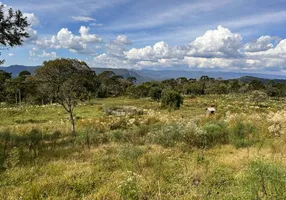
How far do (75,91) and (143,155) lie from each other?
26.4ft

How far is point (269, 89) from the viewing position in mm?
84062

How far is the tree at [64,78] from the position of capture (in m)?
13.0

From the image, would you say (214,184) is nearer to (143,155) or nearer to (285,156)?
(143,155)

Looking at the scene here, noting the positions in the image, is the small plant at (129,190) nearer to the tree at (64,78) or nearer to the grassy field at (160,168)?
the grassy field at (160,168)

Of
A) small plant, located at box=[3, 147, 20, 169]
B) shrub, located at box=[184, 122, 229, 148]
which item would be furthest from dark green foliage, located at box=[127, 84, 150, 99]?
small plant, located at box=[3, 147, 20, 169]

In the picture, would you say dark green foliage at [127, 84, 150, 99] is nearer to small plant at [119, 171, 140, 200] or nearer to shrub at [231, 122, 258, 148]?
shrub at [231, 122, 258, 148]

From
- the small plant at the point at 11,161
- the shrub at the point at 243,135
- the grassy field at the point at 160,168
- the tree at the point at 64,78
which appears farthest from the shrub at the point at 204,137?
the tree at the point at 64,78

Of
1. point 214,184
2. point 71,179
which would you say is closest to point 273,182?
point 214,184

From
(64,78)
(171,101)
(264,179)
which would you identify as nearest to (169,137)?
(264,179)

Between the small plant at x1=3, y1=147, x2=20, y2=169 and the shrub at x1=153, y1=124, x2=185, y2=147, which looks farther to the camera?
the shrub at x1=153, y1=124, x2=185, y2=147

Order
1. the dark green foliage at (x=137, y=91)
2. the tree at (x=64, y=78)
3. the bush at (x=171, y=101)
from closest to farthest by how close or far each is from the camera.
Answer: the tree at (x=64, y=78) < the bush at (x=171, y=101) < the dark green foliage at (x=137, y=91)

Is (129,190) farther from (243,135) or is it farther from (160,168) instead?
(243,135)

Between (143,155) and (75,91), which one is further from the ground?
(75,91)

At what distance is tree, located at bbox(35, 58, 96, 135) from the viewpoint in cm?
1304
